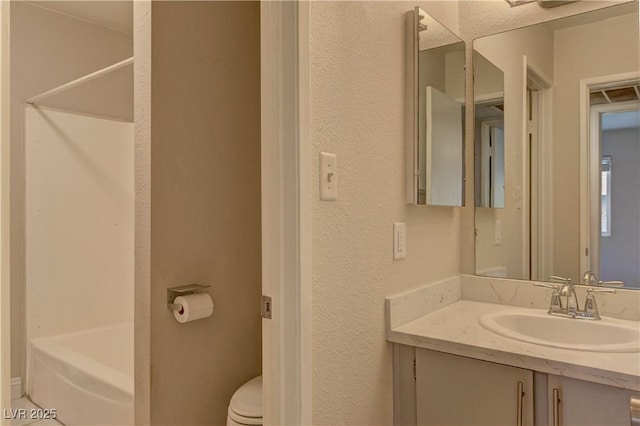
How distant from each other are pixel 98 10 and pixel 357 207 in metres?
2.58

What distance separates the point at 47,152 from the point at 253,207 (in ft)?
5.57

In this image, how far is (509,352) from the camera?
123 centimetres

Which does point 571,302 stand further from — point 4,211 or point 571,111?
point 4,211

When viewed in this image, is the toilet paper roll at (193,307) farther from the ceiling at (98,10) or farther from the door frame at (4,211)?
the ceiling at (98,10)

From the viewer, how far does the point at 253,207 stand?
193 cm

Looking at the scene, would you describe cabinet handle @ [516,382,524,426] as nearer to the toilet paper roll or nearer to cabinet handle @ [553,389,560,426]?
cabinet handle @ [553,389,560,426]

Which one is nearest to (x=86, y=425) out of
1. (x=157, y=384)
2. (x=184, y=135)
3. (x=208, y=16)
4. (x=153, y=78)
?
(x=157, y=384)

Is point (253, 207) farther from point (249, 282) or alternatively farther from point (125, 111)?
point (125, 111)

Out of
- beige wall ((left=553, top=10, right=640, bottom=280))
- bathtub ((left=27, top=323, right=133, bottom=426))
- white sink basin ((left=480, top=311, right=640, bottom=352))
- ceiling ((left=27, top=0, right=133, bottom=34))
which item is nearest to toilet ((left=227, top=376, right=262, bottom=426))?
bathtub ((left=27, top=323, right=133, bottom=426))

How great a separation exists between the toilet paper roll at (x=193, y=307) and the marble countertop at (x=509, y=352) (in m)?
0.67

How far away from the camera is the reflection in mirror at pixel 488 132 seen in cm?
185

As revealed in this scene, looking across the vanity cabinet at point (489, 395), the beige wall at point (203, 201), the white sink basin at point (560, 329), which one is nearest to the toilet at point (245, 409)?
the beige wall at point (203, 201)

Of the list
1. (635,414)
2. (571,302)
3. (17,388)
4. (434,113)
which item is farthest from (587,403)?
(17,388)

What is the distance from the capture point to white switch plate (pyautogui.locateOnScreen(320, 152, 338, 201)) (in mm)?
1158
